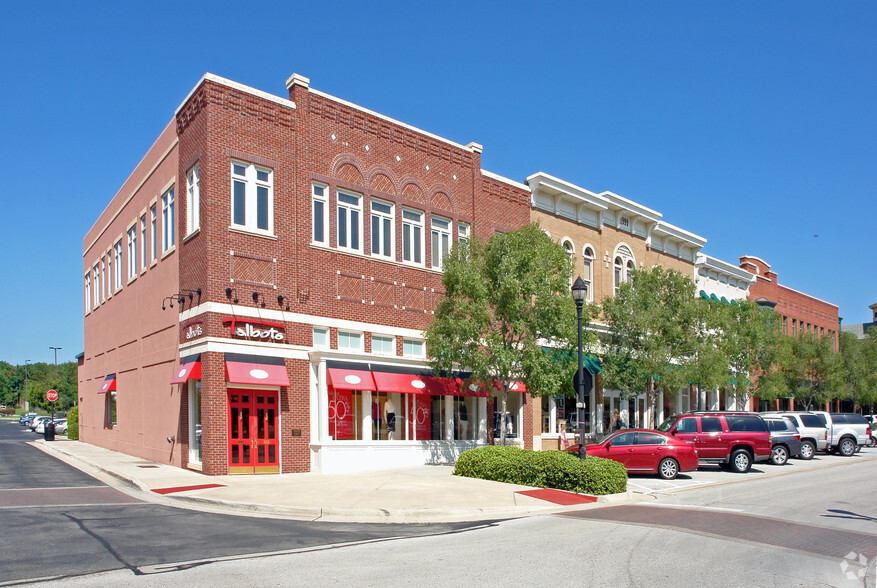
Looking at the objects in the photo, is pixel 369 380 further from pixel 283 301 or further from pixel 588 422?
pixel 588 422

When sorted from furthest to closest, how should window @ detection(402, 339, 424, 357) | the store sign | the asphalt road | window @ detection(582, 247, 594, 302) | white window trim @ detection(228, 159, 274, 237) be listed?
window @ detection(582, 247, 594, 302)
window @ detection(402, 339, 424, 357)
white window trim @ detection(228, 159, 274, 237)
the store sign
the asphalt road

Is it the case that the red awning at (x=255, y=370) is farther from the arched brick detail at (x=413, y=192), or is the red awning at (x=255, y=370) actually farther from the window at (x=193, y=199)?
the arched brick detail at (x=413, y=192)

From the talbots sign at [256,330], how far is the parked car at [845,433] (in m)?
23.8

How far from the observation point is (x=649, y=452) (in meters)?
20.9

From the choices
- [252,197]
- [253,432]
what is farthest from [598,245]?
[253,432]

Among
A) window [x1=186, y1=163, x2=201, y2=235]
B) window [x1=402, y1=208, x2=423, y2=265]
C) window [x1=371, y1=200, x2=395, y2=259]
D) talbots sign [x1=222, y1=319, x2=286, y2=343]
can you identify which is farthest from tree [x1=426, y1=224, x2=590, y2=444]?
window [x1=186, y1=163, x2=201, y2=235]

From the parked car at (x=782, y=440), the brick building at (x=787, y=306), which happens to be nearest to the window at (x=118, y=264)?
the parked car at (x=782, y=440)

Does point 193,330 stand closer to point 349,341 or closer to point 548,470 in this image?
point 349,341

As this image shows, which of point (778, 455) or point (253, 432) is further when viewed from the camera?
point (778, 455)

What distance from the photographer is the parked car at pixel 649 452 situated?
20.9 metres

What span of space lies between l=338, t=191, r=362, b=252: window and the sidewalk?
23.9 feet

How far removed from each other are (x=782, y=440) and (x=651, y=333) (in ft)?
20.7

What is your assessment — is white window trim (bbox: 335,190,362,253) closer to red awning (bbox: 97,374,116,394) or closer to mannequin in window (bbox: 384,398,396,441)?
mannequin in window (bbox: 384,398,396,441)

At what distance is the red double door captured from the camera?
19875mm
